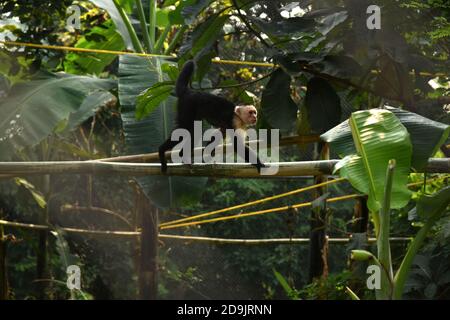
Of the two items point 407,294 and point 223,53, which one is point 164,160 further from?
point 223,53

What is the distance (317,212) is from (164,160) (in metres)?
1.30

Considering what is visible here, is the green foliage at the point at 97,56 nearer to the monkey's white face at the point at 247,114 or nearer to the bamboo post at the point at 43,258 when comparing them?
the bamboo post at the point at 43,258

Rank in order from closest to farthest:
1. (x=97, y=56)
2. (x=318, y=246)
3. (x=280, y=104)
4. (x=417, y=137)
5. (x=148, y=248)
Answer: (x=417, y=137) → (x=280, y=104) → (x=318, y=246) → (x=148, y=248) → (x=97, y=56)

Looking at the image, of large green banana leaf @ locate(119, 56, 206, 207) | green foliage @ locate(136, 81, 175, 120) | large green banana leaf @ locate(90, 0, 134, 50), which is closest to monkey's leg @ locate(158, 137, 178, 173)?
green foliage @ locate(136, 81, 175, 120)

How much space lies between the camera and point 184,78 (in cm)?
425

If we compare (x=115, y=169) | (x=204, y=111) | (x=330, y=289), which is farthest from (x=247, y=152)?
(x=330, y=289)

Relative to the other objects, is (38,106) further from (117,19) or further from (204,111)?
(117,19)

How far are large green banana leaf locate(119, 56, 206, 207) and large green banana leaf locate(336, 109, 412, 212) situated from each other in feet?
6.91

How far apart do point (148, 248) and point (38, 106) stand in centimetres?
198

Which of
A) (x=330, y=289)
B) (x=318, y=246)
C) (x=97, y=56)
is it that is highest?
(x=97, y=56)

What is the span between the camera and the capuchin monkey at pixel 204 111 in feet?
13.9

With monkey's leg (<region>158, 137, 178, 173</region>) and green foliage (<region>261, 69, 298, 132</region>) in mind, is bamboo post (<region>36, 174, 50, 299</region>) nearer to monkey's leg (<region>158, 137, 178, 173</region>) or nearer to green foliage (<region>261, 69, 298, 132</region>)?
monkey's leg (<region>158, 137, 178, 173</region>)

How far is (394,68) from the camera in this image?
427cm
